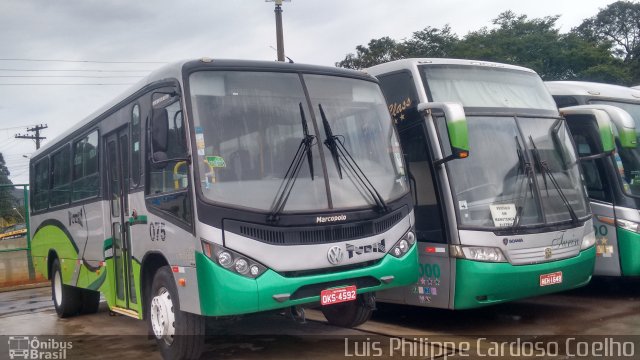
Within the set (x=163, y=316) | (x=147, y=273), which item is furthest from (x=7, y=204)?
(x=163, y=316)

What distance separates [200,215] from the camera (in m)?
5.80

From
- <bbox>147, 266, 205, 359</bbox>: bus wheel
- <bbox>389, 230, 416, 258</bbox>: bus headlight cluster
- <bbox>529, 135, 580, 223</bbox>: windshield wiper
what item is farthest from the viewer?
<bbox>529, 135, 580, 223</bbox>: windshield wiper

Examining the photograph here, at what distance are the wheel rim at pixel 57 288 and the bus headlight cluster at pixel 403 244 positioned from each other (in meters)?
6.60

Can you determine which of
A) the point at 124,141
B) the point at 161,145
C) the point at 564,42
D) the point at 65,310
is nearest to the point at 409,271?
the point at 161,145

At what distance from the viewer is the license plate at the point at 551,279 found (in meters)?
7.55

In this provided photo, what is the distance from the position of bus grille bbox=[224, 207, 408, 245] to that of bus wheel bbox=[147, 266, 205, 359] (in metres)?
1.10

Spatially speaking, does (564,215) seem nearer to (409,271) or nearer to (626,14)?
(409,271)

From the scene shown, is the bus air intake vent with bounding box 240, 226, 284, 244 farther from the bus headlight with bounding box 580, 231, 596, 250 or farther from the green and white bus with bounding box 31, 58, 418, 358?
the bus headlight with bounding box 580, 231, 596, 250

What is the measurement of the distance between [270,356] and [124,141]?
3.15 meters

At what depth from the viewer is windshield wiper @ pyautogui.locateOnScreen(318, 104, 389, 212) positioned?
255 inches

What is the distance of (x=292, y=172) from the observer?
6.17m

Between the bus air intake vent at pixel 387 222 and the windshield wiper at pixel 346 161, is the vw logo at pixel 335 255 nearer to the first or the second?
the bus air intake vent at pixel 387 222

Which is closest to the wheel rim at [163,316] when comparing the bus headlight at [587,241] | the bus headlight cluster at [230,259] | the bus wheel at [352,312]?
the bus headlight cluster at [230,259]

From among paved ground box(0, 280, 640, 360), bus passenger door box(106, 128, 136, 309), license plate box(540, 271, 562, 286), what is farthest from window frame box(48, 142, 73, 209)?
license plate box(540, 271, 562, 286)
